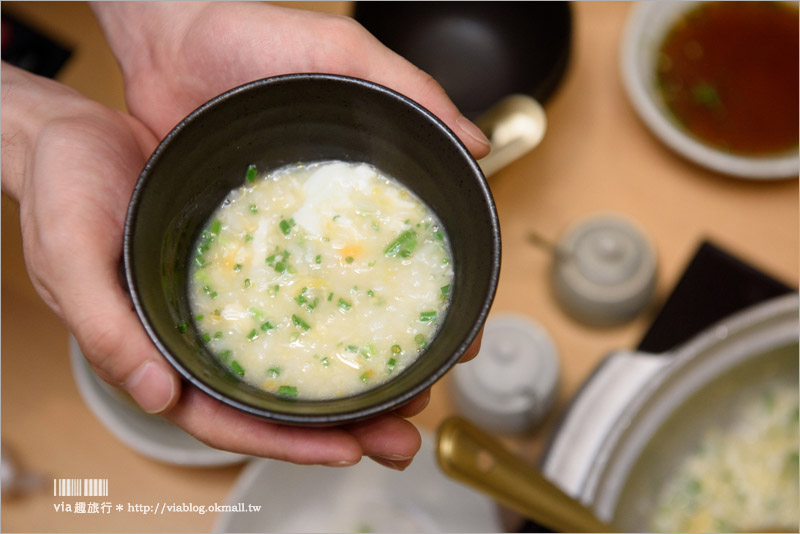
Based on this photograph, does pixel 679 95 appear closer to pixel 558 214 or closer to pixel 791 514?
pixel 558 214

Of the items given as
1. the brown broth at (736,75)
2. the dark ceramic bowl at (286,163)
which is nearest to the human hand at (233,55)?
the dark ceramic bowl at (286,163)

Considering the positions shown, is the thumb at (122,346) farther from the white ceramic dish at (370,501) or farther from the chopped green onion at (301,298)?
the white ceramic dish at (370,501)

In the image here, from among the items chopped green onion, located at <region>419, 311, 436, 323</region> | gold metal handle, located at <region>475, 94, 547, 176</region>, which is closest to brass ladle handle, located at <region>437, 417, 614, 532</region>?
chopped green onion, located at <region>419, 311, 436, 323</region>

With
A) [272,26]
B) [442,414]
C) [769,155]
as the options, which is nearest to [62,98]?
Answer: [272,26]

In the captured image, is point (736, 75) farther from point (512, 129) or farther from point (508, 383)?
point (508, 383)

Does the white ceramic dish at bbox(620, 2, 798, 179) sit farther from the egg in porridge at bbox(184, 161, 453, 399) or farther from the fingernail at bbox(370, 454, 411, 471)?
the fingernail at bbox(370, 454, 411, 471)

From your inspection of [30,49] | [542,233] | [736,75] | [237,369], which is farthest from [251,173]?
[736,75]
